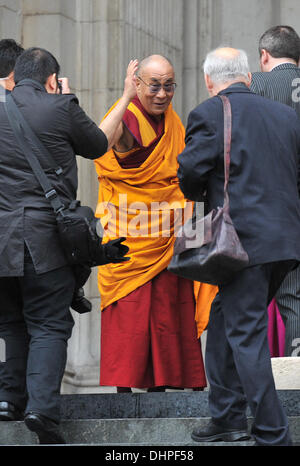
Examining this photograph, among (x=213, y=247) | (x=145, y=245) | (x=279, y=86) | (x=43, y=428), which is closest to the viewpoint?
(x=213, y=247)

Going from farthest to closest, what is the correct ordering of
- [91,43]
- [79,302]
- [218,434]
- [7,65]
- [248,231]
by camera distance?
1. [91,43]
2. [7,65]
3. [79,302]
4. [218,434]
5. [248,231]

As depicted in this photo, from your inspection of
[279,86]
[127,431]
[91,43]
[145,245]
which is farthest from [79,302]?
[91,43]

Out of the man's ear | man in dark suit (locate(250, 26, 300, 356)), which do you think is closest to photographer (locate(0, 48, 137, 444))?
the man's ear

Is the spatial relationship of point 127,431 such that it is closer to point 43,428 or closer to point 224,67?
point 43,428

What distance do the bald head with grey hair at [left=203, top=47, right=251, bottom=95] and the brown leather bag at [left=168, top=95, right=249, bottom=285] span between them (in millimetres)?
212

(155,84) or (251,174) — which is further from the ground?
(155,84)

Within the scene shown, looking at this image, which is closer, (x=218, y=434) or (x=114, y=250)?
(x=218, y=434)

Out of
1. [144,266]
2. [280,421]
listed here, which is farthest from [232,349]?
[144,266]

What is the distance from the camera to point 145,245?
25.5ft

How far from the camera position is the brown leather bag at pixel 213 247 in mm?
5379

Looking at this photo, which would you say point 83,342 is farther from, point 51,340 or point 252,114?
point 252,114

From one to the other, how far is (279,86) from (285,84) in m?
0.04

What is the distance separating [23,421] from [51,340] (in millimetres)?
393

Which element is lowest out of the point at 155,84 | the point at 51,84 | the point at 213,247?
the point at 213,247
